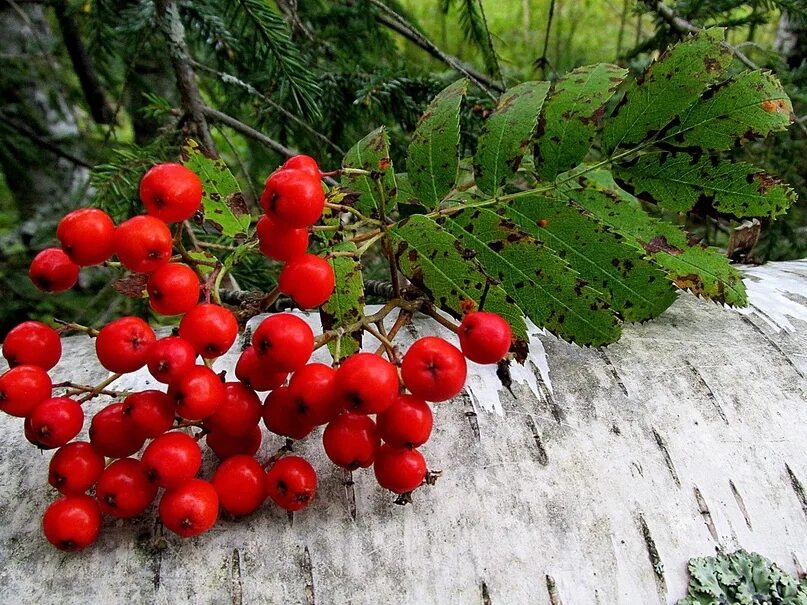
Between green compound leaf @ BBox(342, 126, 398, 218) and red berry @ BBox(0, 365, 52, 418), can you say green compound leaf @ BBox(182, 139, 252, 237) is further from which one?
red berry @ BBox(0, 365, 52, 418)

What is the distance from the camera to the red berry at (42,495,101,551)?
664mm

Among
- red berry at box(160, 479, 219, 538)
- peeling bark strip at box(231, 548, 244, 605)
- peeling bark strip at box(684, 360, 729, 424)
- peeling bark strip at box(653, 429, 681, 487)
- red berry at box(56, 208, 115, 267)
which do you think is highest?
red berry at box(56, 208, 115, 267)

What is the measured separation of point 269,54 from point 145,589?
957 millimetres

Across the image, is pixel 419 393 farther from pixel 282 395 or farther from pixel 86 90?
pixel 86 90

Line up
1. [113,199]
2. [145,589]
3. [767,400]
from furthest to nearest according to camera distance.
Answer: [113,199] → [767,400] → [145,589]

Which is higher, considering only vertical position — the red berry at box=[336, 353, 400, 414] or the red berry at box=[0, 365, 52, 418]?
the red berry at box=[336, 353, 400, 414]

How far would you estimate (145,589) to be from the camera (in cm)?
66

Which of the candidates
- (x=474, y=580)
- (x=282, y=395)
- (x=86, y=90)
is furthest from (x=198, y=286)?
(x=86, y=90)

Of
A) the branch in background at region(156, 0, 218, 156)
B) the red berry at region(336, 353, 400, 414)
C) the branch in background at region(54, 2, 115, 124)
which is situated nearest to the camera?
→ the red berry at region(336, 353, 400, 414)

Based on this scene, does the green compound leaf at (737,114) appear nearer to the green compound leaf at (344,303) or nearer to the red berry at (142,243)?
the green compound leaf at (344,303)

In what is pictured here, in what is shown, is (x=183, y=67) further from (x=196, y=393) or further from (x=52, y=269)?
(x=196, y=393)

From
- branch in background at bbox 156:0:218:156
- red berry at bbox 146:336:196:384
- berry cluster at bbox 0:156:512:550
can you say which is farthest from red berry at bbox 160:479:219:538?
branch in background at bbox 156:0:218:156

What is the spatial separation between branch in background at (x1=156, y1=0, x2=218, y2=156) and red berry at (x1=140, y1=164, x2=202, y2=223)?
51cm

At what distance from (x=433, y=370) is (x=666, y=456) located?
13.8 inches
